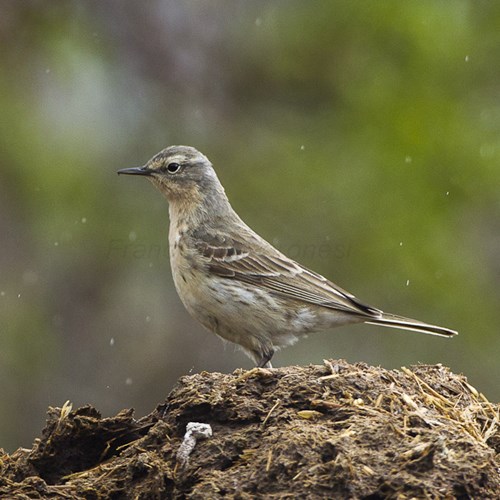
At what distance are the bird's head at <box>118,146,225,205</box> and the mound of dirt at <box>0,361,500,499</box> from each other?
13.2 feet

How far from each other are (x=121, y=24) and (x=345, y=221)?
3.84 metres

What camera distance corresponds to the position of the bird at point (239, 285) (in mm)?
8086

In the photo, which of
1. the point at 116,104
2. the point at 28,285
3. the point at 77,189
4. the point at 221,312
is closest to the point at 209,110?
the point at 116,104

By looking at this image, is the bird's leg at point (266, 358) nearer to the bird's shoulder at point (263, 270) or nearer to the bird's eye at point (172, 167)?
the bird's shoulder at point (263, 270)

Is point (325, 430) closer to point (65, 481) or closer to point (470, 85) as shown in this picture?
point (65, 481)

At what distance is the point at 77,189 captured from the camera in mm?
11688

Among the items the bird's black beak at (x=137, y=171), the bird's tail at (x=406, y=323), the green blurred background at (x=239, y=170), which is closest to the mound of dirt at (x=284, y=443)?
the bird's tail at (x=406, y=323)

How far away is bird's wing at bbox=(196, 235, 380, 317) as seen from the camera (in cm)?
834

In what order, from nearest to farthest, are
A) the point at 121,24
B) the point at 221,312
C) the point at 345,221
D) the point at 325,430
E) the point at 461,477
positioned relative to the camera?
the point at 461,477 → the point at 325,430 → the point at 221,312 → the point at 345,221 → the point at 121,24

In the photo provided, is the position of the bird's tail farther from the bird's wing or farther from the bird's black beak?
the bird's black beak

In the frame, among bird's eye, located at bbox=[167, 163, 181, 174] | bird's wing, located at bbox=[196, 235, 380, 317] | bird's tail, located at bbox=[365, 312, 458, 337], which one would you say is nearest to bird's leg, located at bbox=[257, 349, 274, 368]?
bird's wing, located at bbox=[196, 235, 380, 317]

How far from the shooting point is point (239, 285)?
833cm

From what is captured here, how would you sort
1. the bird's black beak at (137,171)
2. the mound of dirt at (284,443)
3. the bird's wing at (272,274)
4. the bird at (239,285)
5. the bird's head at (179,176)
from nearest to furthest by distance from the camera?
the mound of dirt at (284,443), the bird at (239,285), the bird's wing at (272,274), the bird's black beak at (137,171), the bird's head at (179,176)

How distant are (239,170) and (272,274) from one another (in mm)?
3755
